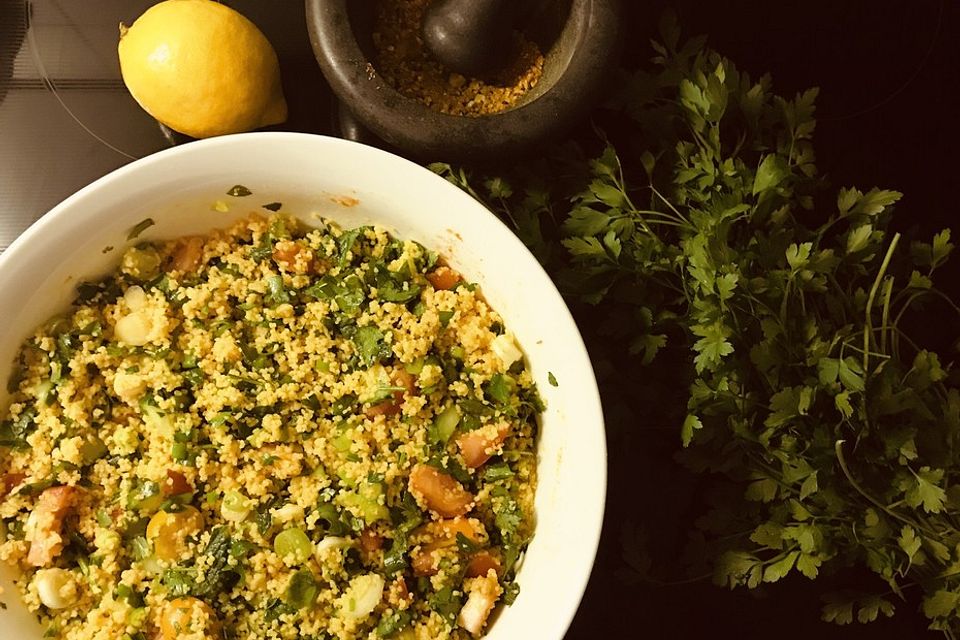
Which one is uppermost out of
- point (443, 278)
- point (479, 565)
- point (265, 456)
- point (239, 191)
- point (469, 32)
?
point (469, 32)

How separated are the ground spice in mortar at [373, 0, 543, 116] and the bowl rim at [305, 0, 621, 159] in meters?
0.12

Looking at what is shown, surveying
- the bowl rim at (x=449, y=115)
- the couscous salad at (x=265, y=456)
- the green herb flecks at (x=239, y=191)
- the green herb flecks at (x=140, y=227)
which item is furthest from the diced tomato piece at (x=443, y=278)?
the green herb flecks at (x=140, y=227)

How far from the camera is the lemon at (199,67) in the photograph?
3.82 feet

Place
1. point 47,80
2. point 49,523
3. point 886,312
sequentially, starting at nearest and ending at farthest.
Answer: point 49,523, point 886,312, point 47,80

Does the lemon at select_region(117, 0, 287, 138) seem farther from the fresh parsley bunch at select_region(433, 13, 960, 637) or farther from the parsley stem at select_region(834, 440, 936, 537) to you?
the parsley stem at select_region(834, 440, 936, 537)

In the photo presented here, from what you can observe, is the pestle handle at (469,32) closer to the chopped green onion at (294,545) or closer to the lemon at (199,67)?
the lemon at (199,67)

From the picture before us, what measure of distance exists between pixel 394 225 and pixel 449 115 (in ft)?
0.55

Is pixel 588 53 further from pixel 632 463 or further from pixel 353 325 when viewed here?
pixel 632 463

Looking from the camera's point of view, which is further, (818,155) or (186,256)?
(818,155)

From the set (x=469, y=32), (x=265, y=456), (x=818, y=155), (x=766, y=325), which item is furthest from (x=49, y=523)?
(x=818, y=155)

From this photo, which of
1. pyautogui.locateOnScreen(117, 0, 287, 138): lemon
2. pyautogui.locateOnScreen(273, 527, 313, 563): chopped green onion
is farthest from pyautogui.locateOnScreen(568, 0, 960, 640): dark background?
pyautogui.locateOnScreen(117, 0, 287, 138): lemon

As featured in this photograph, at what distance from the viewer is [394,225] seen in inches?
45.8

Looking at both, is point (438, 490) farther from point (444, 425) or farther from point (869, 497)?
point (869, 497)

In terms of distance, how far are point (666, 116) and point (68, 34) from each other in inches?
37.5
